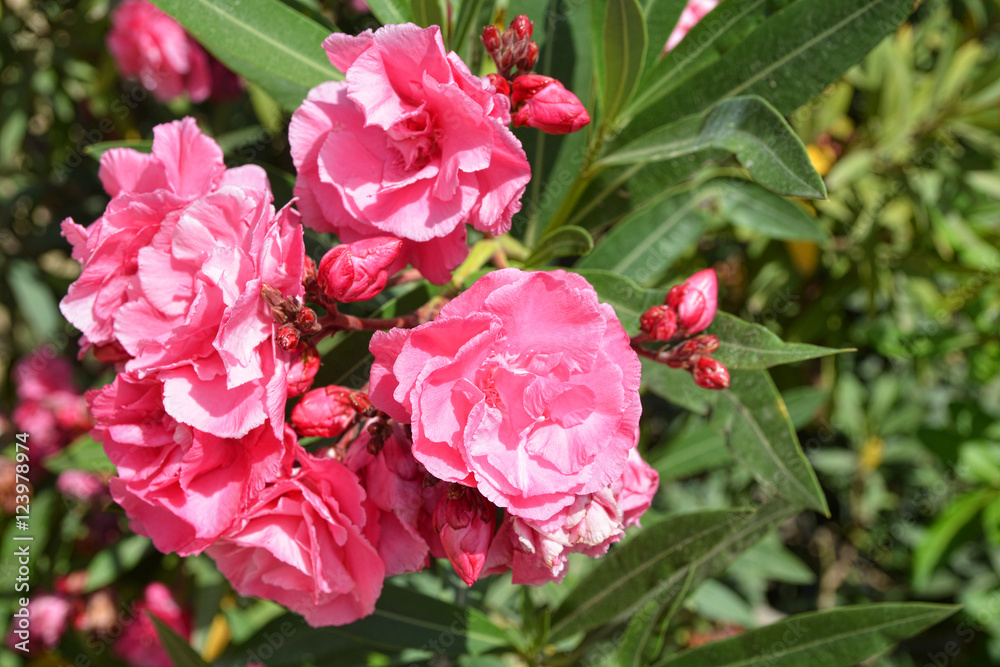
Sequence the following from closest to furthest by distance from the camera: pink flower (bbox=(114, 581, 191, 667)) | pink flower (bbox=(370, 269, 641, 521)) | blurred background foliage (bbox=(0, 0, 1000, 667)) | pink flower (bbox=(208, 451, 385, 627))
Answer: pink flower (bbox=(370, 269, 641, 521)) < pink flower (bbox=(208, 451, 385, 627)) < blurred background foliage (bbox=(0, 0, 1000, 667)) < pink flower (bbox=(114, 581, 191, 667))

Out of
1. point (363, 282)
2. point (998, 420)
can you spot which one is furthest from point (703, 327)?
point (998, 420)

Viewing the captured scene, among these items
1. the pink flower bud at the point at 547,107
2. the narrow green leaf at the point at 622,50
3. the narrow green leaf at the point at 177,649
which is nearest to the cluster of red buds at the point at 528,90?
the pink flower bud at the point at 547,107

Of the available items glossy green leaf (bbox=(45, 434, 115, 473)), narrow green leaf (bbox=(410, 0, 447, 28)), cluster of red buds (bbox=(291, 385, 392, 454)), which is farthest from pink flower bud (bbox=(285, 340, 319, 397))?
glossy green leaf (bbox=(45, 434, 115, 473))

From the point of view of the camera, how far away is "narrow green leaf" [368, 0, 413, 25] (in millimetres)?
1141

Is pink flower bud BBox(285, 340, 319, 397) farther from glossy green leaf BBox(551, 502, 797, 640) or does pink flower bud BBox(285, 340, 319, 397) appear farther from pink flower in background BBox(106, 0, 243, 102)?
pink flower in background BBox(106, 0, 243, 102)

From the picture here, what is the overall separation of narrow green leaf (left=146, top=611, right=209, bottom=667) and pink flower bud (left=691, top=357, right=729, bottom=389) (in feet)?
4.03

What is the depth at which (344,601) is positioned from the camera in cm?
104

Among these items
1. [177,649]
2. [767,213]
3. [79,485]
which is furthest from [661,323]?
[79,485]

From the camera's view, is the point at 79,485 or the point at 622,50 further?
the point at 79,485

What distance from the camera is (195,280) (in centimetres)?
90

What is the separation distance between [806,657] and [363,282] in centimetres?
102

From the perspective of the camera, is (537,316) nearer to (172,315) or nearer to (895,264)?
(172,315)

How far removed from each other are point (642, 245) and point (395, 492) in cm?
83

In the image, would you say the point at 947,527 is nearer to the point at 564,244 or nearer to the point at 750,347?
the point at 750,347
